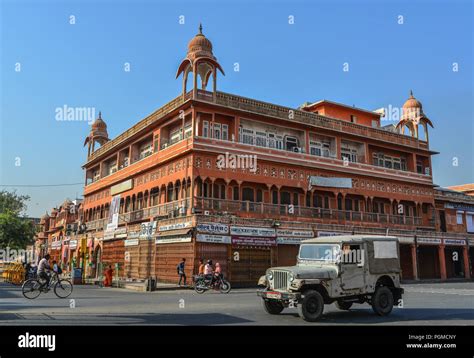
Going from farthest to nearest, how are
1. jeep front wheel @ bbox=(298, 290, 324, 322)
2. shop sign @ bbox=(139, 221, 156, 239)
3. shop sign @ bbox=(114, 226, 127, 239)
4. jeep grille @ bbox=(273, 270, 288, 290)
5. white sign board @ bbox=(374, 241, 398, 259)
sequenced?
shop sign @ bbox=(114, 226, 127, 239) → shop sign @ bbox=(139, 221, 156, 239) → white sign board @ bbox=(374, 241, 398, 259) → jeep grille @ bbox=(273, 270, 288, 290) → jeep front wheel @ bbox=(298, 290, 324, 322)

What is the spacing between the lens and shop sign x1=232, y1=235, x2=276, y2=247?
24422 mm

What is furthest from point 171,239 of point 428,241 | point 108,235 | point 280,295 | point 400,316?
point 428,241

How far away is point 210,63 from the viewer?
1097 inches

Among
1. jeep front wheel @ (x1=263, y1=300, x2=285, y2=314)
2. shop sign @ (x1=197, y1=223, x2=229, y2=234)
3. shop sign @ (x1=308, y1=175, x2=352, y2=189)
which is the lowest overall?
jeep front wheel @ (x1=263, y1=300, x2=285, y2=314)

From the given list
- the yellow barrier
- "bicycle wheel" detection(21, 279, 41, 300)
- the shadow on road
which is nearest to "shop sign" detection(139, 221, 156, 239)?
the yellow barrier

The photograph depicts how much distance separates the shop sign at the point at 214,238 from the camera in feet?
76.3

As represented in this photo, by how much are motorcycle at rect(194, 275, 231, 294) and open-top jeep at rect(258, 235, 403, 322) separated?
31.0 ft

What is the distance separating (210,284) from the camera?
2033 cm

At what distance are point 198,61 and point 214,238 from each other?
11937mm

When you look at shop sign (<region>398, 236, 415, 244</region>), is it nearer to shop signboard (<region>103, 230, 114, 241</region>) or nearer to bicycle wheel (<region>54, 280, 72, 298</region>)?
shop signboard (<region>103, 230, 114, 241</region>)

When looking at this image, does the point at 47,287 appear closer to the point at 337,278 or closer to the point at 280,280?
the point at 280,280

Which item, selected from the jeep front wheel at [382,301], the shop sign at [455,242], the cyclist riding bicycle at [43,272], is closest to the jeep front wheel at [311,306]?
the jeep front wheel at [382,301]

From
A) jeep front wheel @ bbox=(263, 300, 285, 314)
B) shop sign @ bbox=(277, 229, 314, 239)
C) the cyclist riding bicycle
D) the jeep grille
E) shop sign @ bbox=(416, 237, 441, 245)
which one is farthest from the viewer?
shop sign @ bbox=(416, 237, 441, 245)
